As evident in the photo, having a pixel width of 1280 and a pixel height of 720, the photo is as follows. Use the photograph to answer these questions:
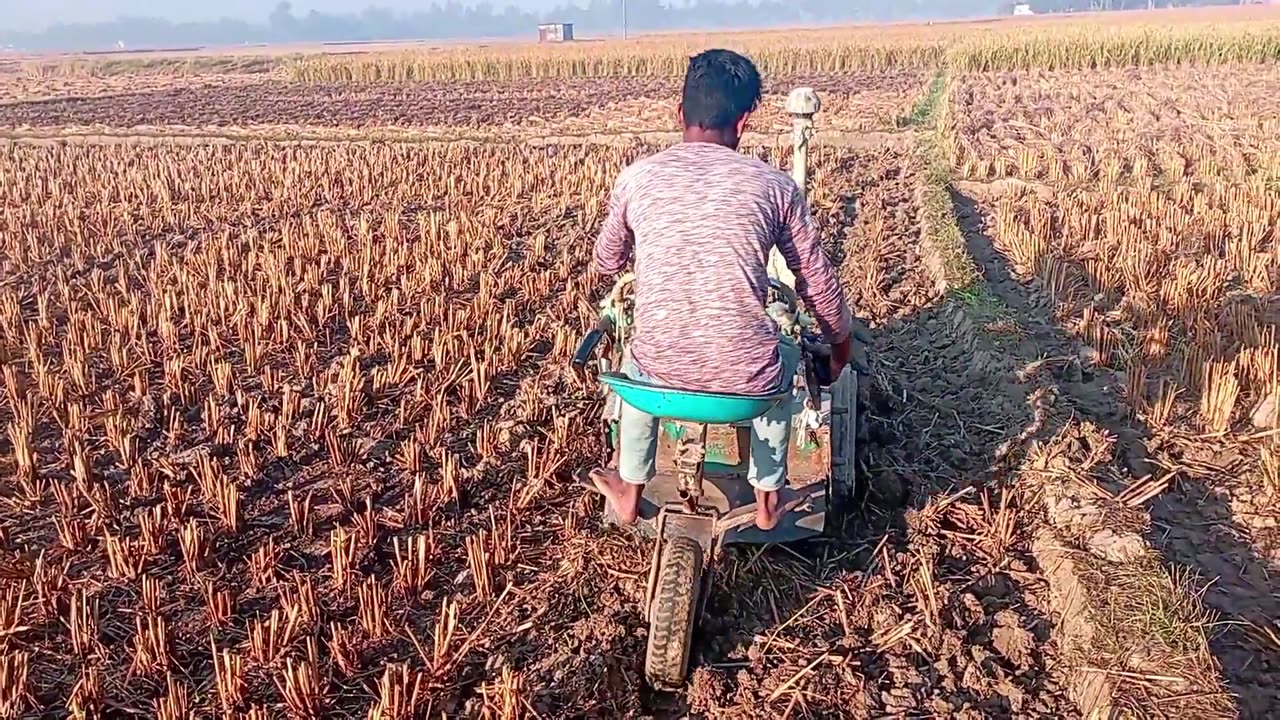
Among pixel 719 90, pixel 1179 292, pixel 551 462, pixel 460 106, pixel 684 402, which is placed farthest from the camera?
pixel 460 106

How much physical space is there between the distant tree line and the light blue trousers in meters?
158

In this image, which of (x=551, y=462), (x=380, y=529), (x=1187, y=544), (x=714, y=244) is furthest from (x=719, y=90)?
(x=1187, y=544)

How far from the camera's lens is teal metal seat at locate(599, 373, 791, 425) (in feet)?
7.91

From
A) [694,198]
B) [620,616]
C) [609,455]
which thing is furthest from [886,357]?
[694,198]

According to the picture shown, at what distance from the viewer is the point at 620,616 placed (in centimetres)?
321

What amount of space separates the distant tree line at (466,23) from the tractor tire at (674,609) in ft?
520

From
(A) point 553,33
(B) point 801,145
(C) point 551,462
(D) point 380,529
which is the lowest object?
(D) point 380,529

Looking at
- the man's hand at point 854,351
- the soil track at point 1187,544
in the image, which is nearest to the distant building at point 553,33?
the man's hand at point 854,351

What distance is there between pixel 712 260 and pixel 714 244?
0.05 m

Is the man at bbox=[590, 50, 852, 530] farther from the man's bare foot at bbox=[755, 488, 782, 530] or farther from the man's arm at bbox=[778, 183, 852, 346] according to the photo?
the man's bare foot at bbox=[755, 488, 782, 530]

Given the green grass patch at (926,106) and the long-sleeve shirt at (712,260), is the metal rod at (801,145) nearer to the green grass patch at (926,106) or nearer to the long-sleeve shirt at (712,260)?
the long-sleeve shirt at (712,260)

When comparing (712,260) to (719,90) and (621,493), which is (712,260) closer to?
(719,90)

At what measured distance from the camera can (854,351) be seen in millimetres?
4844

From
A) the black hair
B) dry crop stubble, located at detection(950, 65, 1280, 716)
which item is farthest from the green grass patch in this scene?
the black hair
